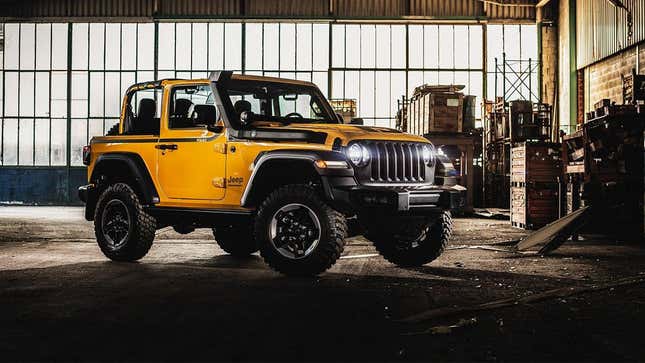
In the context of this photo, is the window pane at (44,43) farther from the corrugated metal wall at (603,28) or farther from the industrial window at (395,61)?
the corrugated metal wall at (603,28)

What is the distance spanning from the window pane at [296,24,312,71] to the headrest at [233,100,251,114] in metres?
23.5

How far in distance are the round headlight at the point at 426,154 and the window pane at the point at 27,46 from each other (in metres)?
28.5

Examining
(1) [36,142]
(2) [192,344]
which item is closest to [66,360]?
(2) [192,344]

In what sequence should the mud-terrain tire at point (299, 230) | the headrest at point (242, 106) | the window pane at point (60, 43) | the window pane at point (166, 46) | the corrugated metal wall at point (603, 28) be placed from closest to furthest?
the mud-terrain tire at point (299, 230) < the headrest at point (242, 106) < the corrugated metal wall at point (603, 28) < the window pane at point (166, 46) < the window pane at point (60, 43)

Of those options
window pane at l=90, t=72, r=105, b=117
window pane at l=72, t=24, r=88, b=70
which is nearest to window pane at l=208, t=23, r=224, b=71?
window pane at l=90, t=72, r=105, b=117

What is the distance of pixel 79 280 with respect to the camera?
28.8 ft

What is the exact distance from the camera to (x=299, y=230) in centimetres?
888

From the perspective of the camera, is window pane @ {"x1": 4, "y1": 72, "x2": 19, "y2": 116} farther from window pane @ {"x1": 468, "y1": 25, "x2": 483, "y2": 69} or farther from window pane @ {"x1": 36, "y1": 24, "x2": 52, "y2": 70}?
window pane @ {"x1": 468, "y1": 25, "x2": 483, "y2": 69}

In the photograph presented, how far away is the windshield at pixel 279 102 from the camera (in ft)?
32.5

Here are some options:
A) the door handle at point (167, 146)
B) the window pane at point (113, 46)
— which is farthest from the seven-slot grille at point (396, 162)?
the window pane at point (113, 46)

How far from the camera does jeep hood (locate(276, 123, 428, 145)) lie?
8695mm

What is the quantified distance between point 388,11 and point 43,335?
93.4ft

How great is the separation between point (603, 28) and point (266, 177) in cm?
1989

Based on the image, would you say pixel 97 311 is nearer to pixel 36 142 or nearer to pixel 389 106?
pixel 389 106
